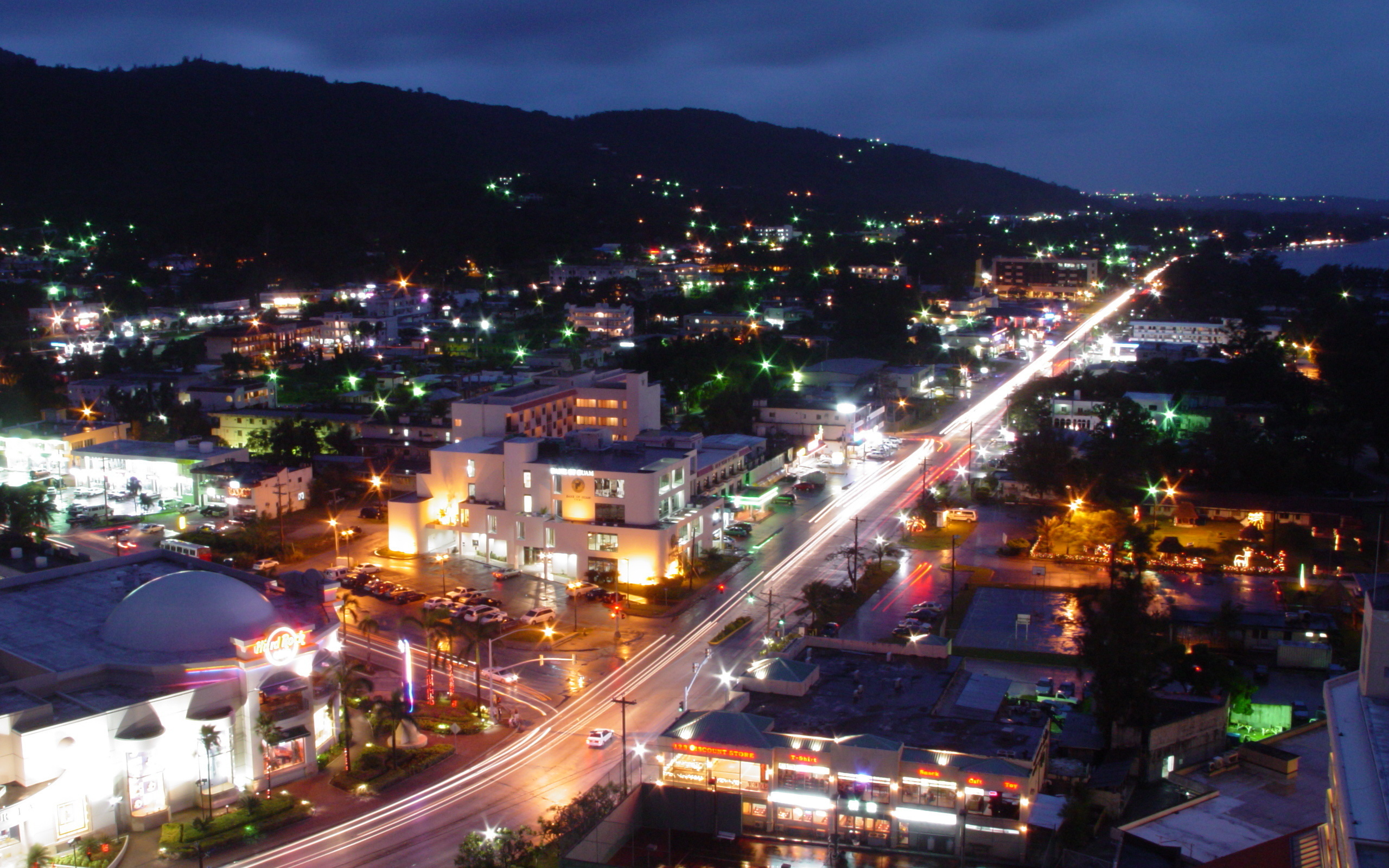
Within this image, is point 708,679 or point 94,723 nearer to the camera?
point 94,723

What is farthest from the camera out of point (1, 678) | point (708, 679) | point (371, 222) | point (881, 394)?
point (371, 222)

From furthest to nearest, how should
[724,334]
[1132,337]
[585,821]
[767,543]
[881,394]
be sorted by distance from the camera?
[1132,337] → [724,334] → [881,394] → [767,543] → [585,821]

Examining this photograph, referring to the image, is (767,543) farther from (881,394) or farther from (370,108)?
(370,108)

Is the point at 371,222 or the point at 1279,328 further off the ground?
the point at 371,222

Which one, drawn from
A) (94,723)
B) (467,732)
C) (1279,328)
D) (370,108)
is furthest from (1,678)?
(370,108)

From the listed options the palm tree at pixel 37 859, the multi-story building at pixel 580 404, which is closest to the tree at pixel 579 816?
the palm tree at pixel 37 859

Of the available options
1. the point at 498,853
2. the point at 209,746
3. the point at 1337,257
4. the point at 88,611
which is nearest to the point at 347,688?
the point at 209,746

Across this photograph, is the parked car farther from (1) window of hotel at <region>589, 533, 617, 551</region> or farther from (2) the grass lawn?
(2) the grass lawn

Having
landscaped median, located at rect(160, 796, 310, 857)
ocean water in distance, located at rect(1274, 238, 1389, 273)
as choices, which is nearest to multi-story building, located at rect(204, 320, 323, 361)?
landscaped median, located at rect(160, 796, 310, 857)
